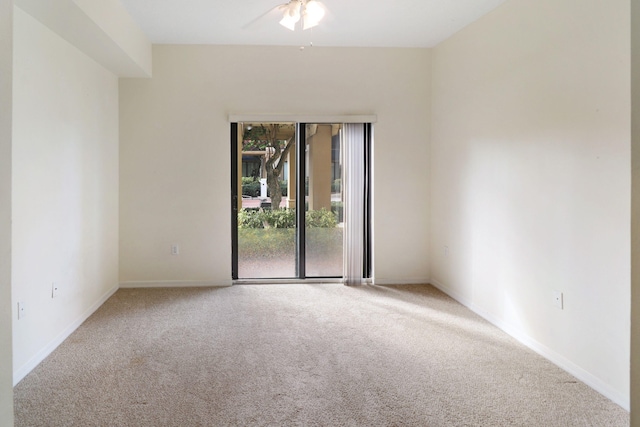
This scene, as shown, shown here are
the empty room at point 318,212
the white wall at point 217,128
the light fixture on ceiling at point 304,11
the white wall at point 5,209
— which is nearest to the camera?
the white wall at point 5,209

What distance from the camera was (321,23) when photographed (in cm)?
386

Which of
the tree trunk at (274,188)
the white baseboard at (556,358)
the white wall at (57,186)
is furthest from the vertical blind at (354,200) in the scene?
the white wall at (57,186)

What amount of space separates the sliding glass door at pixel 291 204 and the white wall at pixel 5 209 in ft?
11.7

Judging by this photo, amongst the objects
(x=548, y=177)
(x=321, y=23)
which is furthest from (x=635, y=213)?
(x=321, y=23)

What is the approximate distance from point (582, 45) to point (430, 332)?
217 centimetres

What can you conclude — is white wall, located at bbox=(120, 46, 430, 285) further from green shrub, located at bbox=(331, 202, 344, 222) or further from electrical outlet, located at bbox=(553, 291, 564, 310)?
electrical outlet, located at bbox=(553, 291, 564, 310)

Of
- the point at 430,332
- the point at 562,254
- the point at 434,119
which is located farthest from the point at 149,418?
the point at 434,119

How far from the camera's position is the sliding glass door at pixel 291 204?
467cm

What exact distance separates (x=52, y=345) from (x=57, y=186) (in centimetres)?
112

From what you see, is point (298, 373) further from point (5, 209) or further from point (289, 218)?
point (289, 218)

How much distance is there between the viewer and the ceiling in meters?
3.39

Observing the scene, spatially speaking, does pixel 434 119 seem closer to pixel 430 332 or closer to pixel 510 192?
pixel 510 192

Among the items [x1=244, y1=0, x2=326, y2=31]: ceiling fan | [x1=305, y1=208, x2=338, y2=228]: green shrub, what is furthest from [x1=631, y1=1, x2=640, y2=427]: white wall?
[x1=305, y1=208, x2=338, y2=228]: green shrub

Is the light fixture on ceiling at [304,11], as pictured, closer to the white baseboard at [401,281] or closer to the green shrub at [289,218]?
the green shrub at [289,218]
